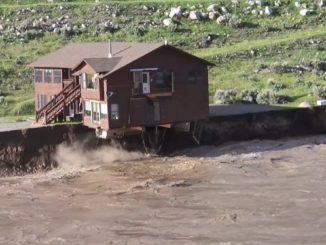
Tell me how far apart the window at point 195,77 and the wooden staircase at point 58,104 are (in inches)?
238

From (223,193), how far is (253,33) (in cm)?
3823

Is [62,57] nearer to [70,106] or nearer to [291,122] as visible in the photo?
[70,106]

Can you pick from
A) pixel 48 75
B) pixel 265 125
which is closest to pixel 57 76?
pixel 48 75

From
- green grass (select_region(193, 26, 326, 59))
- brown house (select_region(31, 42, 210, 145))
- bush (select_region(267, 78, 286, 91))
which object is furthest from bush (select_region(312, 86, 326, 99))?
green grass (select_region(193, 26, 326, 59))

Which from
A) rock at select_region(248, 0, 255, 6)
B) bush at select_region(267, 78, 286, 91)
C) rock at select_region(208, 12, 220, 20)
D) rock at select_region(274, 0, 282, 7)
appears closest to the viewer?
bush at select_region(267, 78, 286, 91)

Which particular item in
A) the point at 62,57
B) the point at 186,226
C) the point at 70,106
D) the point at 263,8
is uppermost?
the point at 263,8

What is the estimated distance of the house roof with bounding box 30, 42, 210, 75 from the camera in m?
40.1

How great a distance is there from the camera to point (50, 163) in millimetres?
40219

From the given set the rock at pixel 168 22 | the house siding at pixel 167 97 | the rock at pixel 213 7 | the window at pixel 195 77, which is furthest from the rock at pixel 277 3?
the window at pixel 195 77

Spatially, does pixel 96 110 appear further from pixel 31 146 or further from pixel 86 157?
pixel 31 146

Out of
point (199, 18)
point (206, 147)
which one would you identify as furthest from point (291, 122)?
point (199, 18)

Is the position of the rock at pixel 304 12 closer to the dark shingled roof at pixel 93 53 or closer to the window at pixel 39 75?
the dark shingled roof at pixel 93 53

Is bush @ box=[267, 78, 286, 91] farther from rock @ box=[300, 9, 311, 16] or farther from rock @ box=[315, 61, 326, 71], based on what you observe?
rock @ box=[300, 9, 311, 16]

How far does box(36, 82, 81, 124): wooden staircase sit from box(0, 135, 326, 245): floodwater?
9.82 ft
